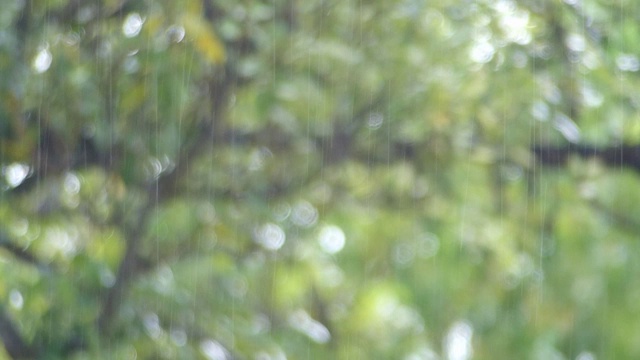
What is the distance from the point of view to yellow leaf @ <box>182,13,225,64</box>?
6.20 feet

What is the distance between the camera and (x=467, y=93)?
6.86 ft

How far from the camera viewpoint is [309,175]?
2.24 meters

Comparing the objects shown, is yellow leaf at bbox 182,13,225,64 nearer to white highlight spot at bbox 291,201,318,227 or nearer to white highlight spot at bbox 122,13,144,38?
white highlight spot at bbox 122,13,144,38

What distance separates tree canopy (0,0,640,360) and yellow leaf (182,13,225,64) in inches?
0.4

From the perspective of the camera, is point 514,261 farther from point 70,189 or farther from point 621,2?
point 70,189

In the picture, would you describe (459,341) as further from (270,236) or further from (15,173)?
(15,173)

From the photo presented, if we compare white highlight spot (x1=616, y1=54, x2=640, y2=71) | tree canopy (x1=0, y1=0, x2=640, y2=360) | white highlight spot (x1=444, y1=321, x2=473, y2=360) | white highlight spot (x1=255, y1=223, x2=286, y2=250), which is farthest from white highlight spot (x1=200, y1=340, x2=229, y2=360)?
white highlight spot (x1=616, y1=54, x2=640, y2=71)

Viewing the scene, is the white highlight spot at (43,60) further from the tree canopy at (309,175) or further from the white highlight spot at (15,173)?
the white highlight spot at (15,173)

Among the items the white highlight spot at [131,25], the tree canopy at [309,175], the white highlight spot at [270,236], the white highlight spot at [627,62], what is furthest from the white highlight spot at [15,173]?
the white highlight spot at [627,62]

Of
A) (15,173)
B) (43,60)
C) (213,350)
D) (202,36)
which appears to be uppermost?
(202,36)

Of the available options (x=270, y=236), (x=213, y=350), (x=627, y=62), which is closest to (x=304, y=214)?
(x=270, y=236)

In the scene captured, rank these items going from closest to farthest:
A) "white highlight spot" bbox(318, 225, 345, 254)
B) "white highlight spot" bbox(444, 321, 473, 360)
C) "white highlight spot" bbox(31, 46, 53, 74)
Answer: "white highlight spot" bbox(444, 321, 473, 360) → "white highlight spot" bbox(31, 46, 53, 74) → "white highlight spot" bbox(318, 225, 345, 254)

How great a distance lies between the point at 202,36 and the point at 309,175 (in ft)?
1.50

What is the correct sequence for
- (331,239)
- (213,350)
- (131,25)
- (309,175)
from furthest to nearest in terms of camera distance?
1. (309,175)
2. (331,239)
3. (131,25)
4. (213,350)
